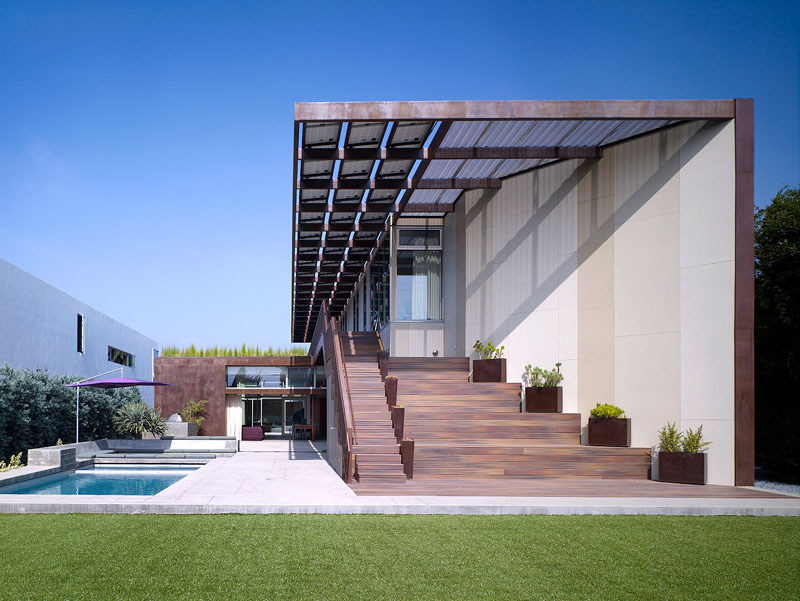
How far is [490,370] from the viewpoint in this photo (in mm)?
15539

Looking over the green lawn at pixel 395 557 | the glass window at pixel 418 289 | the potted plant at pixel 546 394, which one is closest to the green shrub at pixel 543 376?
the potted plant at pixel 546 394

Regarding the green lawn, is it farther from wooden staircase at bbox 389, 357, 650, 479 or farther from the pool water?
the pool water

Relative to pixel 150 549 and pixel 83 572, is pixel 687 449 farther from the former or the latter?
pixel 83 572

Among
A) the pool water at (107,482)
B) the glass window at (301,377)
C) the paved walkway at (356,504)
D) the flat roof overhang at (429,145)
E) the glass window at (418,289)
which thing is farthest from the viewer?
the glass window at (301,377)

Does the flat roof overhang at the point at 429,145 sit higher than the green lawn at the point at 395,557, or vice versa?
the flat roof overhang at the point at 429,145

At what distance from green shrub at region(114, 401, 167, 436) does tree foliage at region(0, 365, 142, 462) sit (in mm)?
790

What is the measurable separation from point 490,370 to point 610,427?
3.50 metres

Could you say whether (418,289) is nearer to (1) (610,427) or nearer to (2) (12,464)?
(1) (610,427)

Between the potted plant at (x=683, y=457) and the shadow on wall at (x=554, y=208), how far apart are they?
402 centimetres

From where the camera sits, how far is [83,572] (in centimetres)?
562

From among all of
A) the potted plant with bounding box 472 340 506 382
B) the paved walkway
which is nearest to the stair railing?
the paved walkway

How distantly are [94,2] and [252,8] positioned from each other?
17.3 feet

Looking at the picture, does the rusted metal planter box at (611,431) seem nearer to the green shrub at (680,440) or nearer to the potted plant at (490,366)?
the green shrub at (680,440)

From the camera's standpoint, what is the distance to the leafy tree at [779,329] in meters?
14.3
